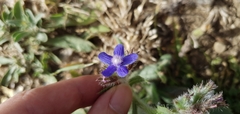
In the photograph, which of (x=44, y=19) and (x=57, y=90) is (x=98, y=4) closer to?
(x=44, y=19)

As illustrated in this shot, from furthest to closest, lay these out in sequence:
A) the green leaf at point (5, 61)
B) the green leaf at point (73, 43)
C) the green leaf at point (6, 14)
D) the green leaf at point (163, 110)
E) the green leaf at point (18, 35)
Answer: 1. the green leaf at point (73, 43)
2. the green leaf at point (5, 61)
3. the green leaf at point (6, 14)
4. the green leaf at point (18, 35)
5. the green leaf at point (163, 110)

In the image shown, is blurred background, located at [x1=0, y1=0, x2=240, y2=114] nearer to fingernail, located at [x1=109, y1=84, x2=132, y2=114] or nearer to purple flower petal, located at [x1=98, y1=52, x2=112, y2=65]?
fingernail, located at [x1=109, y1=84, x2=132, y2=114]

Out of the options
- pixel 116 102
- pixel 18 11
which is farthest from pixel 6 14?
pixel 116 102

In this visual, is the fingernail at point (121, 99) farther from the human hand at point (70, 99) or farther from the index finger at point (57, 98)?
the index finger at point (57, 98)

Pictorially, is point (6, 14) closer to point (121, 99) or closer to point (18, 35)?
point (18, 35)

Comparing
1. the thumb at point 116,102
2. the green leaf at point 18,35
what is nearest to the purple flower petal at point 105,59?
the thumb at point 116,102

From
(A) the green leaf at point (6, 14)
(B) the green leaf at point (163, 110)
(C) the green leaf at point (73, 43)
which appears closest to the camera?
(B) the green leaf at point (163, 110)
